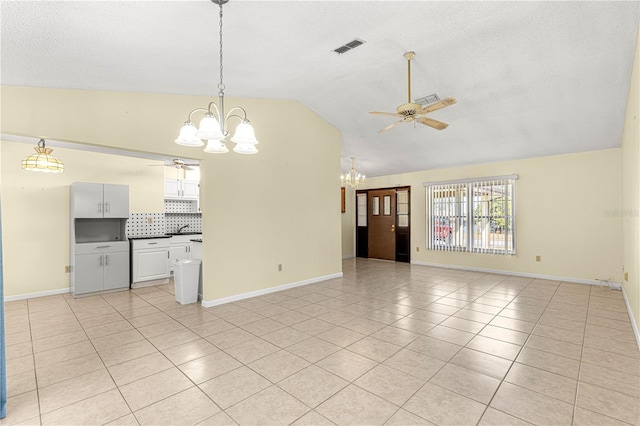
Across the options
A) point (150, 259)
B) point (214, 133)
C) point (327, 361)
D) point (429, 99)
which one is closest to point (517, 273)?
point (429, 99)

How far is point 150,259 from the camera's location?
5586 mm

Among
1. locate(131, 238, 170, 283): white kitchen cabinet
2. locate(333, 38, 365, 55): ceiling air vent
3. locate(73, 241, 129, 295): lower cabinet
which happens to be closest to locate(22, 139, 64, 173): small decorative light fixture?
locate(73, 241, 129, 295): lower cabinet

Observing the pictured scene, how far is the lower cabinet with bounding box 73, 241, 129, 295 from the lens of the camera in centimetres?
486

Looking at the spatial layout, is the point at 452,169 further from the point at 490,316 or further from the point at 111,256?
the point at 111,256

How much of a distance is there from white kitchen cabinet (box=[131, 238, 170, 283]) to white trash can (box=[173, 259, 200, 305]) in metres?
1.45

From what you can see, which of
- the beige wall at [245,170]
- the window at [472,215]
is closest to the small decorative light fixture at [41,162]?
the beige wall at [245,170]

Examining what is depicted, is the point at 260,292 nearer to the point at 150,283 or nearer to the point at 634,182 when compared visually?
the point at 150,283

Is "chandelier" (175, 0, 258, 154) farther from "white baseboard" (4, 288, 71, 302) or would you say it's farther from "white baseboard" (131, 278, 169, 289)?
"white baseboard" (4, 288, 71, 302)

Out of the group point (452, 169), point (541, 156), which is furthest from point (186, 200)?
point (541, 156)

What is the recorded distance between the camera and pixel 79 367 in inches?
104

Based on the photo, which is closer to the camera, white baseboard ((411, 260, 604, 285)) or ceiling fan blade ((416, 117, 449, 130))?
ceiling fan blade ((416, 117, 449, 130))

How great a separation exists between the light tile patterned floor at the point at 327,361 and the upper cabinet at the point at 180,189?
2554mm

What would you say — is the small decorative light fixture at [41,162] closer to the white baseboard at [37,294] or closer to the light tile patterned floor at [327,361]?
the light tile patterned floor at [327,361]

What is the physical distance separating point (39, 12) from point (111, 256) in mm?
4029
